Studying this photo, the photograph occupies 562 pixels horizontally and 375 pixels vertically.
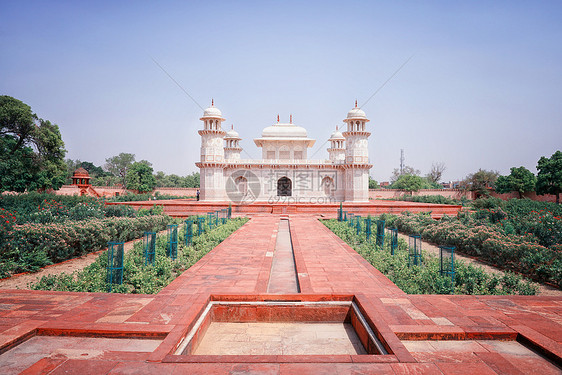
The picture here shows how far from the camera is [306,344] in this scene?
3.54 m

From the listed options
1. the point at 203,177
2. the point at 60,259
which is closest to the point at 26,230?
the point at 60,259

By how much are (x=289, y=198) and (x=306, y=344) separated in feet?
71.7

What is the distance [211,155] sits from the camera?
23.5m

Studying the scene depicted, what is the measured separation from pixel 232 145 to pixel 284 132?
5.28 meters

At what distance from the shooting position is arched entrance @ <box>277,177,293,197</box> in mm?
27009

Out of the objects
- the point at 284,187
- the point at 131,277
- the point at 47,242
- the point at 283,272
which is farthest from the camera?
the point at 284,187

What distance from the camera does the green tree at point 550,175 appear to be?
29984 millimetres

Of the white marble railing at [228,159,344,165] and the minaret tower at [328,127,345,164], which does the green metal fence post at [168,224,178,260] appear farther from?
the minaret tower at [328,127,345,164]

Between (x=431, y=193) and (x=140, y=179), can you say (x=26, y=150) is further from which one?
(x=431, y=193)

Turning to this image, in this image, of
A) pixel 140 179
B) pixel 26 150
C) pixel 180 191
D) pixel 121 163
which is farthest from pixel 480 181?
pixel 121 163

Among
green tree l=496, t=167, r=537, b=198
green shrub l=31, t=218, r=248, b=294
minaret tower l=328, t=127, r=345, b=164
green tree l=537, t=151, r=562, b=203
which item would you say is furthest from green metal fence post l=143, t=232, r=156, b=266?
green tree l=496, t=167, r=537, b=198

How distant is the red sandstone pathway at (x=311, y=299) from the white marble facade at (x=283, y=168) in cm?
1868

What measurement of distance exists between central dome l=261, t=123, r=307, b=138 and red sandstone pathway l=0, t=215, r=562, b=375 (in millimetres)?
21679

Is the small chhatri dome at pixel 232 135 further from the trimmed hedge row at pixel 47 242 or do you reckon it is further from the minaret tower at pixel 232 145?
the trimmed hedge row at pixel 47 242
